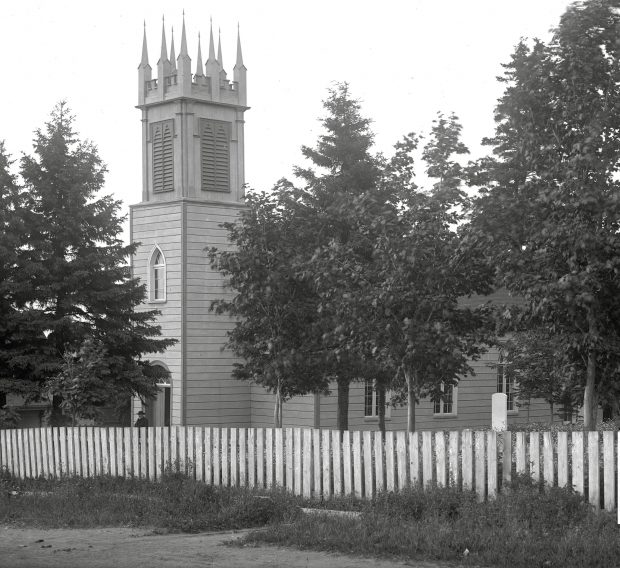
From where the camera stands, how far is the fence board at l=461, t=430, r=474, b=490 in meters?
14.7

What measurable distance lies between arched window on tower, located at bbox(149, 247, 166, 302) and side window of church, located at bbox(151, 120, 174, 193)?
2750 millimetres

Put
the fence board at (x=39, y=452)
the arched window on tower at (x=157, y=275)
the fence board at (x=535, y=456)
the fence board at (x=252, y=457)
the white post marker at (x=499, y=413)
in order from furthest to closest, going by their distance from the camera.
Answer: the arched window on tower at (x=157, y=275), the white post marker at (x=499, y=413), the fence board at (x=39, y=452), the fence board at (x=252, y=457), the fence board at (x=535, y=456)

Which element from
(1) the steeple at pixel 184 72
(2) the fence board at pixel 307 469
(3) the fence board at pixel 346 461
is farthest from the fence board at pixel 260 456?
(1) the steeple at pixel 184 72

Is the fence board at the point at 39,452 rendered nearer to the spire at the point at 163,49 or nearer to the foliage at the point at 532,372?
the foliage at the point at 532,372

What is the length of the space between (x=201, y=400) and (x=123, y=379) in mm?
10925

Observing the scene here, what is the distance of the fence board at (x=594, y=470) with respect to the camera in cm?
1334

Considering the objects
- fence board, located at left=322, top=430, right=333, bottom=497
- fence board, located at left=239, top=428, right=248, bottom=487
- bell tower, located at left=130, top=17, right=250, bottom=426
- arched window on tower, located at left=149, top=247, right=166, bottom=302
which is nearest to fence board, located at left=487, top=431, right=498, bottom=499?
fence board, located at left=322, top=430, right=333, bottom=497

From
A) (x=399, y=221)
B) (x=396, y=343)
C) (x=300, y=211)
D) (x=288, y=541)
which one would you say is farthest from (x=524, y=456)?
(x=300, y=211)

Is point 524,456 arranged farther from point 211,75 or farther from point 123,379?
point 211,75

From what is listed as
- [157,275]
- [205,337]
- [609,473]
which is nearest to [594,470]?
[609,473]

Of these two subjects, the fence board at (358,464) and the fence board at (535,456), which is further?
the fence board at (358,464)

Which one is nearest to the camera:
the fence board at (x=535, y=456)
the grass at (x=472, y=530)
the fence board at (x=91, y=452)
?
the grass at (x=472, y=530)

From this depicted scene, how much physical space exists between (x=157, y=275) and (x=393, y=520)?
31239 millimetres

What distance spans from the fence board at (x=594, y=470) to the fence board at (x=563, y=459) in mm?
313
